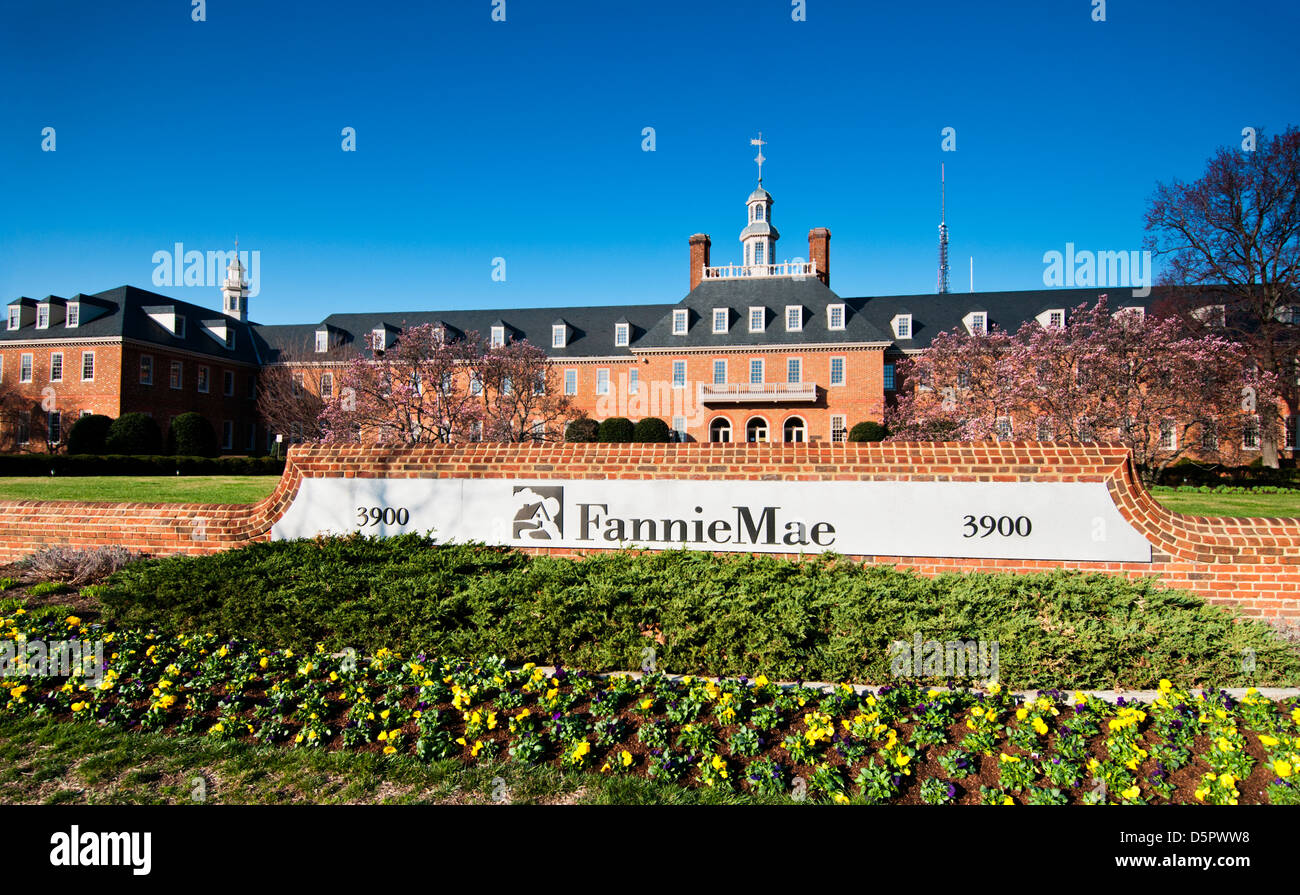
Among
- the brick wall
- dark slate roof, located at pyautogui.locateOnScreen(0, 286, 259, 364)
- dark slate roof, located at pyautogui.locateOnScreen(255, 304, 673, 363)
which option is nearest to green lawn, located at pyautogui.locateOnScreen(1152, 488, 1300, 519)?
the brick wall

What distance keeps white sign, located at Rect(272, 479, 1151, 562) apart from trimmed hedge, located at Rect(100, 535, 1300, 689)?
50 cm

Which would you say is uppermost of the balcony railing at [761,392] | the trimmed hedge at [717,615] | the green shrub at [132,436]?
the balcony railing at [761,392]

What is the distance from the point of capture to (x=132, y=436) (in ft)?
110

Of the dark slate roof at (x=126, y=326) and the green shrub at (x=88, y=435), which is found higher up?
the dark slate roof at (x=126, y=326)

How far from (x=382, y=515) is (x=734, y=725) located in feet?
15.8

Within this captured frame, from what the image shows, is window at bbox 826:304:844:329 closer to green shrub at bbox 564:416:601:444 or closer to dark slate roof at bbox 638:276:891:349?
dark slate roof at bbox 638:276:891:349

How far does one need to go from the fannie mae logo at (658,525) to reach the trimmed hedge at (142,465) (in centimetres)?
2436

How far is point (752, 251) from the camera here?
46406mm

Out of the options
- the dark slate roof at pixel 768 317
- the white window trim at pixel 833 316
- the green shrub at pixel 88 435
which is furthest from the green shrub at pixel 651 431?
the green shrub at pixel 88 435

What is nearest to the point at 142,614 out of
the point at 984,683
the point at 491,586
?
the point at 491,586

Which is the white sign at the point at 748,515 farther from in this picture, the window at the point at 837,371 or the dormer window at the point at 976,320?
the dormer window at the point at 976,320

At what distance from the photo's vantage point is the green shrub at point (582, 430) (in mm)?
36344

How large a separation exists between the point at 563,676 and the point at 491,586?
3.77ft
